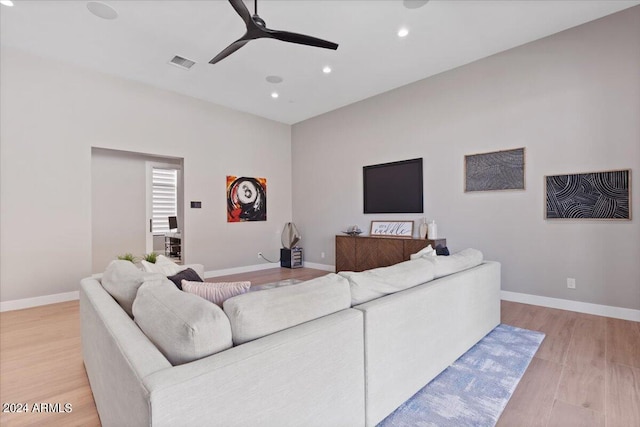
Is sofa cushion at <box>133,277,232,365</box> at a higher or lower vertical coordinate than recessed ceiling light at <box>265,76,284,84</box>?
lower

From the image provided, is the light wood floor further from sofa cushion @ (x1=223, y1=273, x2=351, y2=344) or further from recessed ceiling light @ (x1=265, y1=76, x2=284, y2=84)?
recessed ceiling light @ (x1=265, y1=76, x2=284, y2=84)

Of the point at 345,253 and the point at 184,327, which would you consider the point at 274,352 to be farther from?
the point at 345,253

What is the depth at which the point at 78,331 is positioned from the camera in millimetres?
2992

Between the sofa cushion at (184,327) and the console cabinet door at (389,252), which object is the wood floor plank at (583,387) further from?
the console cabinet door at (389,252)

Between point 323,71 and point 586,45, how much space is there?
3060 mm

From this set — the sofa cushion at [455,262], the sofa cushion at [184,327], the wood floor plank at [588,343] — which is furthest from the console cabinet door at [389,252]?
the sofa cushion at [184,327]

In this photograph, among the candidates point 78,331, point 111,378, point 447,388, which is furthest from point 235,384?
point 78,331

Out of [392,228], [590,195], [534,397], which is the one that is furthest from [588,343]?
[392,228]

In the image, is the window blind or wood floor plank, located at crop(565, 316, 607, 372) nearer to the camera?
wood floor plank, located at crop(565, 316, 607, 372)

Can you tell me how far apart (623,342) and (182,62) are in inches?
222

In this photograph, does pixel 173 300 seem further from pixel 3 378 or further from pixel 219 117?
pixel 219 117

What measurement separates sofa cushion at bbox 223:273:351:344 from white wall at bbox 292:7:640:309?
128 inches

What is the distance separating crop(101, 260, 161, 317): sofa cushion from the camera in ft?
5.44

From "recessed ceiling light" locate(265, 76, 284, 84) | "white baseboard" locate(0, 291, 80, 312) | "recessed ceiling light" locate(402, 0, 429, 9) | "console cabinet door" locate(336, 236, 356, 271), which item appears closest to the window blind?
"white baseboard" locate(0, 291, 80, 312)
